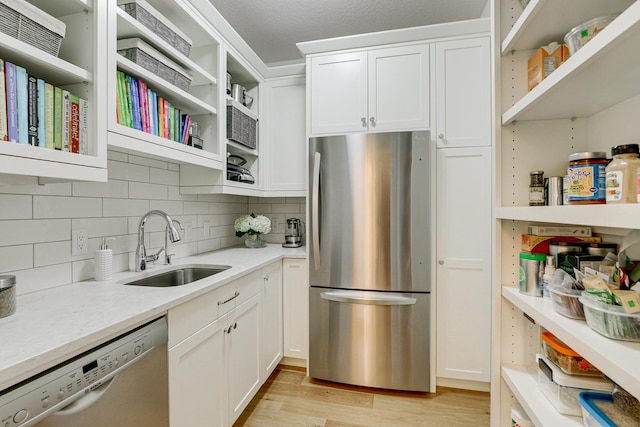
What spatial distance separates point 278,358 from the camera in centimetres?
228

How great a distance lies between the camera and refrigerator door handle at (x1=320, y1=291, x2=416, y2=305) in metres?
2.00

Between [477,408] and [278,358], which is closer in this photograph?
[477,408]

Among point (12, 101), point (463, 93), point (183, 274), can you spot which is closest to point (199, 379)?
point (183, 274)

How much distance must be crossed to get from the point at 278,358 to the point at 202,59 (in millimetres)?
2143

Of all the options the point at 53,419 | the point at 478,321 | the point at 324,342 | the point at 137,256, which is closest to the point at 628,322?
the point at 53,419

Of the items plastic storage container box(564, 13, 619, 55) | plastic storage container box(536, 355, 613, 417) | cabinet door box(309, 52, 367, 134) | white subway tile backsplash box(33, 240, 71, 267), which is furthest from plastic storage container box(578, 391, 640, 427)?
white subway tile backsplash box(33, 240, 71, 267)

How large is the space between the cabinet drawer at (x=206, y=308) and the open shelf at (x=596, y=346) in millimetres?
1216

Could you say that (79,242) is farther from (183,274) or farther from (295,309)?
(295,309)

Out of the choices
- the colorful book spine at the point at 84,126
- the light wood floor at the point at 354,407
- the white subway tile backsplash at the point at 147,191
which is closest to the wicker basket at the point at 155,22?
the colorful book spine at the point at 84,126

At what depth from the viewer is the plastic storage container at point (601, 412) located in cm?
69

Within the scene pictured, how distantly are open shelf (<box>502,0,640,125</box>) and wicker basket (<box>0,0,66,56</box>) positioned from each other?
1.52m

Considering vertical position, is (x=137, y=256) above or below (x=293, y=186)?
below

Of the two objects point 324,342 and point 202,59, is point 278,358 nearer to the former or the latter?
point 324,342

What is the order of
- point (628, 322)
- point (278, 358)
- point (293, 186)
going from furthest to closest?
point (293, 186), point (278, 358), point (628, 322)
